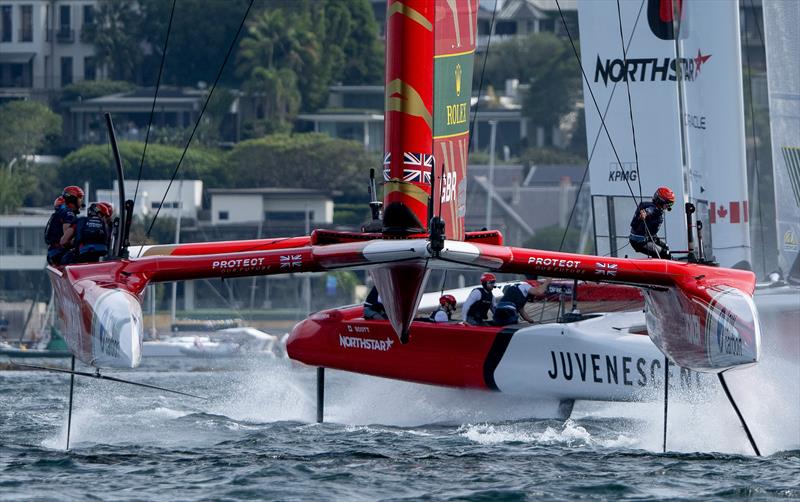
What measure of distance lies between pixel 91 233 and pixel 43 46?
174 ft

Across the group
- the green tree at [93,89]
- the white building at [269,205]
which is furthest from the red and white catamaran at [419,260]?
the green tree at [93,89]

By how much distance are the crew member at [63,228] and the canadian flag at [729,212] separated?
608 centimetres

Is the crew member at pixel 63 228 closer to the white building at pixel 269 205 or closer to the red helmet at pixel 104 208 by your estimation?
the red helmet at pixel 104 208

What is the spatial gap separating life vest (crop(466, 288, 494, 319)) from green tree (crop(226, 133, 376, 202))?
37485 millimetres

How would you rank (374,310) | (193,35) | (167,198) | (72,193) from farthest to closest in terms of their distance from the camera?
(193,35)
(167,198)
(374,310)
(72,193)

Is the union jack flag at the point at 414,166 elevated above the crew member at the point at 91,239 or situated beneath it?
elevated above

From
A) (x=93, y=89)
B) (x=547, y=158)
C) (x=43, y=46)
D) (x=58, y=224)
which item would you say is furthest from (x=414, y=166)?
(x=43, y=46)

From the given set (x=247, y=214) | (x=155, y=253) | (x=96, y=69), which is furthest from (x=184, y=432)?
(x=96, y=69)

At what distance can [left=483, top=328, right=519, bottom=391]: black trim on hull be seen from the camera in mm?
11844

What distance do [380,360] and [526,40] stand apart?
2073 inches

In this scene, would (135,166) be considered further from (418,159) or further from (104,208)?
(418,159)

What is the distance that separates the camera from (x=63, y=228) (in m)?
10.3

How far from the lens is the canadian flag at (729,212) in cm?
1421

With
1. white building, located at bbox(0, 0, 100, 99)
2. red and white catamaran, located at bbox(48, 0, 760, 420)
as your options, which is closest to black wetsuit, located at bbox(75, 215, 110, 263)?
red and white catamaran, located at bbox(48, 0, 760, 420)
